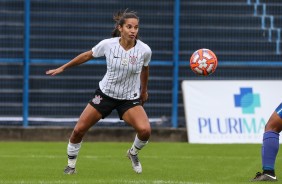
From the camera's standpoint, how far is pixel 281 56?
1981 cm

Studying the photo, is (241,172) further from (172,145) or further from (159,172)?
(172,145)

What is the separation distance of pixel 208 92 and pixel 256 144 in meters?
1.52

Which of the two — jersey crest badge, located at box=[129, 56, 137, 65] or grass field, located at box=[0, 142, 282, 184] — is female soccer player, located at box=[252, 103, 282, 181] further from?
jersey crest badge, located at box=[129, 56, 137, 65]

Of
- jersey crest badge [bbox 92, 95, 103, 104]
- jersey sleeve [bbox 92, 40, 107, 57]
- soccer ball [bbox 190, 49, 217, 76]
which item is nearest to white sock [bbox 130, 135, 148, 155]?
jersey crest badge [bbox 92, 95, 103, 104]

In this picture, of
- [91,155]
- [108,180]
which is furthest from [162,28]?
[108,180]

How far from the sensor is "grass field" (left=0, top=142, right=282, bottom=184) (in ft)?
36.1

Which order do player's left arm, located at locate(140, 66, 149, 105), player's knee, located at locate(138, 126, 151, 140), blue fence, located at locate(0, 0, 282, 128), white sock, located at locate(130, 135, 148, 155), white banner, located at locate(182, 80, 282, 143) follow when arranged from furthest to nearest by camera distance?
blue fence, located at locate(0, 0, 282, 128) → white banner, located at locate(182, 80, 282, 143) → player's left arm, located at locate(140, 66, 149, 105) → white sock, located at locate(130, 135, 148, 155) → player's knee, located at locate(138, 126, 151, 140)

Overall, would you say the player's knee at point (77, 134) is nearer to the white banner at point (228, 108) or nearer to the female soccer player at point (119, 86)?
the female soccer player at point (119, 86)

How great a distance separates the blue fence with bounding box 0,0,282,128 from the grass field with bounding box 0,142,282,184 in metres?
1.19

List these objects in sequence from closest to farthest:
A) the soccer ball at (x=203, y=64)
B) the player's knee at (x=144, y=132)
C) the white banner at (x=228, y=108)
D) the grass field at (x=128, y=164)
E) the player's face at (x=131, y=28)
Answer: the grass field at (x=128, y=164), the player's face at (x=131, y=28), the player's knee at (x=144, y=132), the soccer ball at (x=203, y=64), the white banner at (x=228, y=108)

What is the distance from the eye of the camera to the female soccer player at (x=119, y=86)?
11.5 metres

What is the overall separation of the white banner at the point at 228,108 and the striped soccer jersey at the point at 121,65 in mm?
7080

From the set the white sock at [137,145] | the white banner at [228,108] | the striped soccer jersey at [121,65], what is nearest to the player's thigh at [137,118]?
the striped soccer jersey at [121,65]

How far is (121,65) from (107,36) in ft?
26.7
